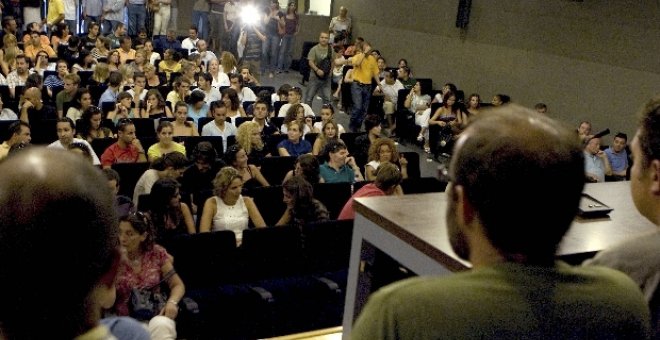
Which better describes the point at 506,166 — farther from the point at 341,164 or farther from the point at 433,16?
the point at 433,16

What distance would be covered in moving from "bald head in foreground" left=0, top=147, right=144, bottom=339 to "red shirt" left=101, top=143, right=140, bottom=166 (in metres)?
5.51

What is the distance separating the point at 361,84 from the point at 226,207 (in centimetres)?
572

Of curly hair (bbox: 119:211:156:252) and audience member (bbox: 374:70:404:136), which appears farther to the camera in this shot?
audience member (bbox: 374:70:404:136)

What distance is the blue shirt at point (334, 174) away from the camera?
6188 millimetres

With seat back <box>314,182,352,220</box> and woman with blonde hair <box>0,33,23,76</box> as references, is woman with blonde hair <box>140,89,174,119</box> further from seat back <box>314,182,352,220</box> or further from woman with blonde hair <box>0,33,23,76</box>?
seat back <box>314,182,352,220</box>

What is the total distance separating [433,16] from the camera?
11.8 meters

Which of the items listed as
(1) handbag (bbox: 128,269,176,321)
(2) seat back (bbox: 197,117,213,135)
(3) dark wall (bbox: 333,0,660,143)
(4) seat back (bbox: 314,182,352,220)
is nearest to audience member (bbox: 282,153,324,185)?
(4) seat back (bbox: 314,182,352,220)

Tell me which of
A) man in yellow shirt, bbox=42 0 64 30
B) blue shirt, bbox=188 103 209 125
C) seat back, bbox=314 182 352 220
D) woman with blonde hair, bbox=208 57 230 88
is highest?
man in yellow shirt, bbox=42 0 64 30

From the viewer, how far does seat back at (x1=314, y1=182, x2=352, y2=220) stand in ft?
18.3

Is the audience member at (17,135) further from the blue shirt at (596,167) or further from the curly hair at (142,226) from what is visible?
the blue shirt at (596,167)

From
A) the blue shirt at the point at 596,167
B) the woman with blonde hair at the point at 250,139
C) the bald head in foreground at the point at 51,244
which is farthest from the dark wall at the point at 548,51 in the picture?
the bald head in foreground at the point at 51,244

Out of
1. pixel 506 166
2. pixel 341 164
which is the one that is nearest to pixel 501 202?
pixel 506 166

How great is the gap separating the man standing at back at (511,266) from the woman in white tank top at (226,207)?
4019mm

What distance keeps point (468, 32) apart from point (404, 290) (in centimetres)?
1064
